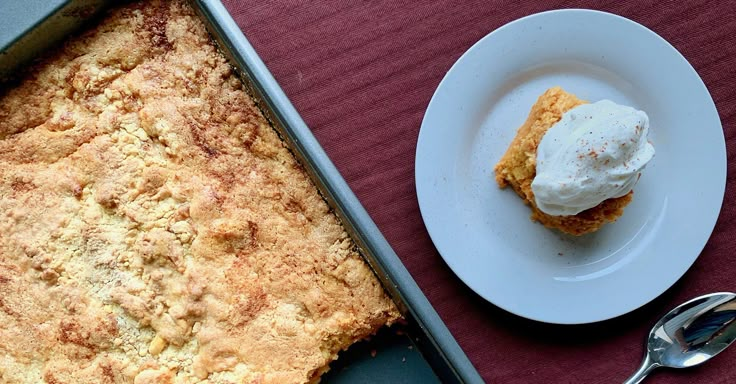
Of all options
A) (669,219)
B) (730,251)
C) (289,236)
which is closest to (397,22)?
(289,236)

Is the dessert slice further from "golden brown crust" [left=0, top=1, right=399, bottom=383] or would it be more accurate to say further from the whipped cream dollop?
"golden brown crust" [left=0, top=1, right=399, bottom=383]

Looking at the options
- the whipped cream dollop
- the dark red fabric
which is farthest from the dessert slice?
the dark red fabric

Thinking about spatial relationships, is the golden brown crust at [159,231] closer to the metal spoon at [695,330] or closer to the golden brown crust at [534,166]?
the golden brown crust at [534,166]

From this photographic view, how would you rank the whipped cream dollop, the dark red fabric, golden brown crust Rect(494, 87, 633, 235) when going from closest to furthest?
1. the whipped cream dollop
2. golden brown crust Rect(494, 87, 633, 235)
3. the dark red fabric

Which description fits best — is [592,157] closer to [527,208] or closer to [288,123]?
[527,208]

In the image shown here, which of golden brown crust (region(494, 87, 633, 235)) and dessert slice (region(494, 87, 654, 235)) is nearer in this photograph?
dessert slice (region(494, 87, 654, 235))

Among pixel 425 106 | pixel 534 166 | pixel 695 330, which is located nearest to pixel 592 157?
pixel 534 166
